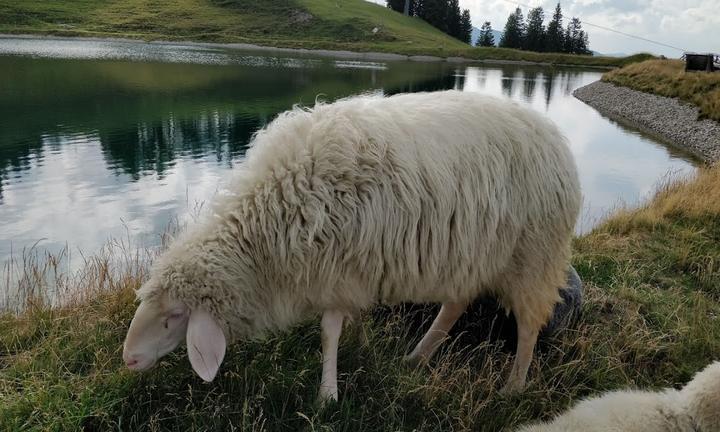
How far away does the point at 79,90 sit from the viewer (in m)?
24.9

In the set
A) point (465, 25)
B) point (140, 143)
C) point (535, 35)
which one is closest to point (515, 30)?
point (535, 35)

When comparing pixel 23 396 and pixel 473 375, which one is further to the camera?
pixel 473 375

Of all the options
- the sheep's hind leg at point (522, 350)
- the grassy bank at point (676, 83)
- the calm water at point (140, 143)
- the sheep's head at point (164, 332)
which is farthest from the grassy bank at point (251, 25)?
the sheep's hind leg at point (522, 350)

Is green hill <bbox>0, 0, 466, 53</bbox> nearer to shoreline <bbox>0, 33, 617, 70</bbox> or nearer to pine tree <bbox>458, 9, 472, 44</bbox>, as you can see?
shoreline <bbox>0, 33, 617, 70</bbox>

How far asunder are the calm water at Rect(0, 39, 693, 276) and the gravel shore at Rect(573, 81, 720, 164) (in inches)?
37.4

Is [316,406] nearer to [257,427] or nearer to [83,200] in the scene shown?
[257,427]

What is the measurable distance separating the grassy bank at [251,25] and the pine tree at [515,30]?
41.0ft

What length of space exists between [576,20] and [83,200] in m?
101

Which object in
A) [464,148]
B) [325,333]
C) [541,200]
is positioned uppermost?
[464,148]

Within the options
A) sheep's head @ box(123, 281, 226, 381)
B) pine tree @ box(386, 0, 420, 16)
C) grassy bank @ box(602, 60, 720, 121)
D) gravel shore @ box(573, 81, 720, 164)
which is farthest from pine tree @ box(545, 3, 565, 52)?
sheep's head @ box(123, 281, 226, 381)

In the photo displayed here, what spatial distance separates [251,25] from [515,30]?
4580cm

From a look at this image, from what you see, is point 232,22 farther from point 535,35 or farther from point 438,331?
point 438,331

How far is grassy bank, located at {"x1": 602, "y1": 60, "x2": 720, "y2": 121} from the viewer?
23495 mm

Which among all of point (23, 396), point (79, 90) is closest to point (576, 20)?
point (79, 90)
